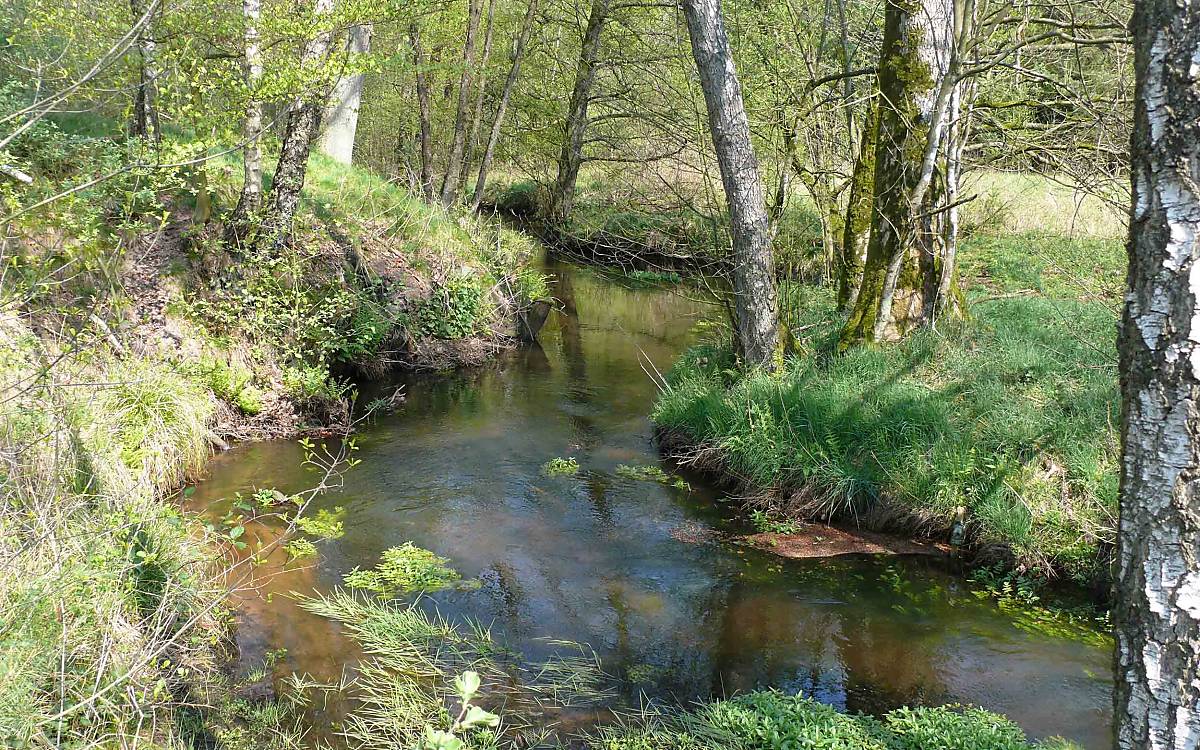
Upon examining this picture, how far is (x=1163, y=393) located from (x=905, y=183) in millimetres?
6635

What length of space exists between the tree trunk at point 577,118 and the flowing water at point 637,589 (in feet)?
41.7

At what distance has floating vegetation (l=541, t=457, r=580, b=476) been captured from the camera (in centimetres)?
848

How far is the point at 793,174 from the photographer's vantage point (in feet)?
35.9

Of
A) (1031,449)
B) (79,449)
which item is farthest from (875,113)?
(79,449)

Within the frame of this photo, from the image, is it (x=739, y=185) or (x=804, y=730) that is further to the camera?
(x=739, y=185)

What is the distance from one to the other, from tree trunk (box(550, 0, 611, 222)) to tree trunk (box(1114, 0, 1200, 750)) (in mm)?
17851

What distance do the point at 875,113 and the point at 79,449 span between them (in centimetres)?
820

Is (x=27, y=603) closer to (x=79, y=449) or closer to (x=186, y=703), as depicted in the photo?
(x=186, y=703)

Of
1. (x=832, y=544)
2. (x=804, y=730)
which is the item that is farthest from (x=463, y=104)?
(x=804, y=730)

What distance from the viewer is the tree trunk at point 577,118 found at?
19.8 m

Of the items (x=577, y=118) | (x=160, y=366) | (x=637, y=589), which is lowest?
(x=637, y=589)

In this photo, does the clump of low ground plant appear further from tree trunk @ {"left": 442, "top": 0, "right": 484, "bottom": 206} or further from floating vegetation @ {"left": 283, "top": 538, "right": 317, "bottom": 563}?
tree trunk @ {"left": 442, "top": 0, "right": 484, "bottom": 206}

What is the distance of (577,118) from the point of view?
21.1 metres

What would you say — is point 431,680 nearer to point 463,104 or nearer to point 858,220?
point 858,220
